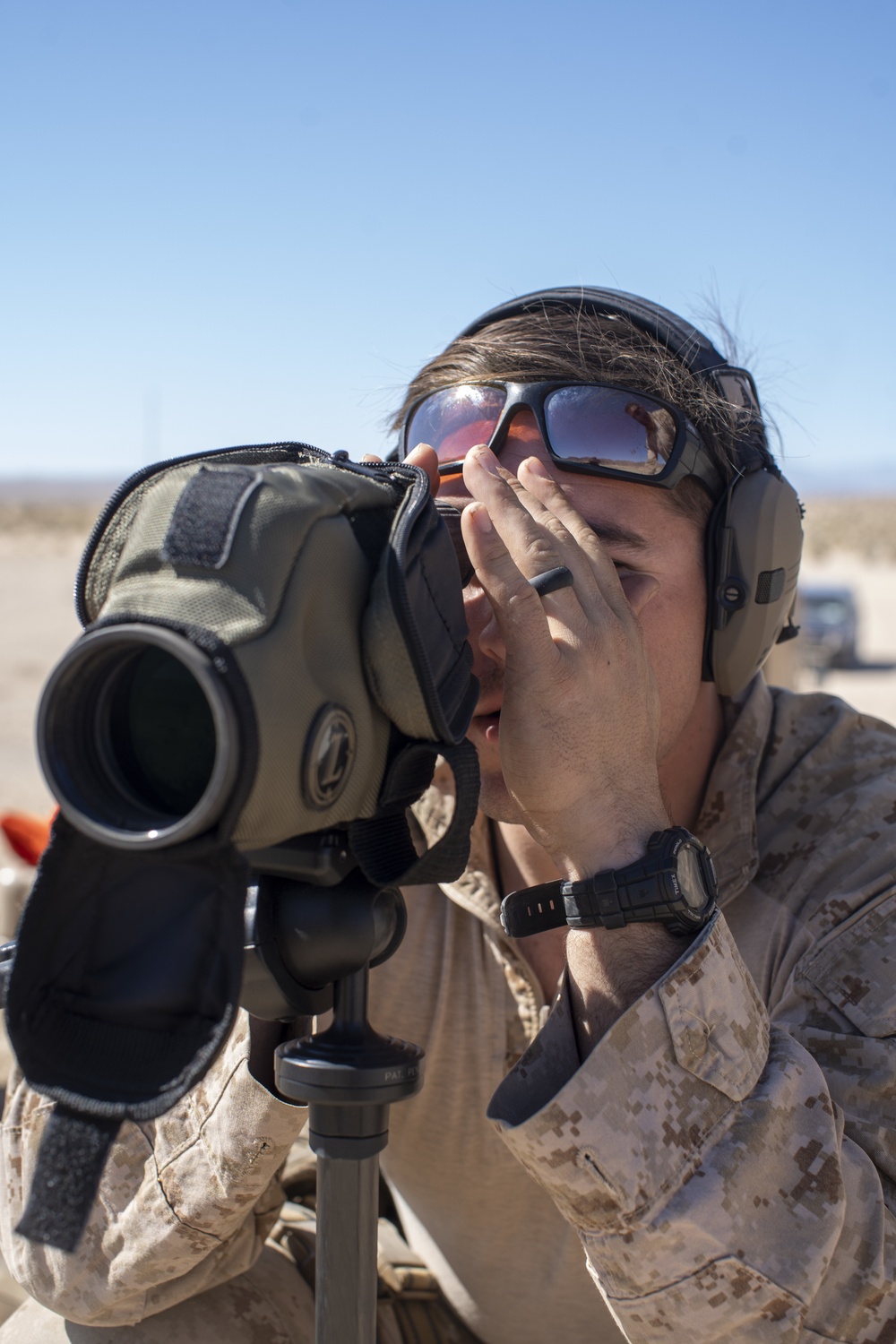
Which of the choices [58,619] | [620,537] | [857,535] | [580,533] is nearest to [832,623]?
[58,619]

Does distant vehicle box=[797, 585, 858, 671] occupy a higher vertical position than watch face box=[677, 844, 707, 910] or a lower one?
lower

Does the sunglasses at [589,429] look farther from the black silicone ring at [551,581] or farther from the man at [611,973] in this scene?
the black silicone ring at [551,581]

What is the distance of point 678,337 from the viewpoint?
2055 millimetres

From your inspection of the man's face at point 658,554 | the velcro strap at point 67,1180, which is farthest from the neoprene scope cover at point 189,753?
the man's face at point 658,554

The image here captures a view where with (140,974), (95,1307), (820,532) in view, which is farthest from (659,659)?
(820,532)

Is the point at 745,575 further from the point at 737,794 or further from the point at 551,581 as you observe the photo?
the point at 551,581

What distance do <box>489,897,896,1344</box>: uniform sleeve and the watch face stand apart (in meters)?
0.05

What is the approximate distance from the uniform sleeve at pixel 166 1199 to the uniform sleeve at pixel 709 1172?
39cm

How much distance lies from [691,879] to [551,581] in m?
0.38

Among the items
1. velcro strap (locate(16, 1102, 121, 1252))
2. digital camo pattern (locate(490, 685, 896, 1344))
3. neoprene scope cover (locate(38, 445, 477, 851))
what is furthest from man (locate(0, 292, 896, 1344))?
velcro strap (locate(16, 1102, 121, 1252))

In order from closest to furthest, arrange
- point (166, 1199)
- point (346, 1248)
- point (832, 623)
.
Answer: point (346, 1248), point (166, 1199), point (832, 623)

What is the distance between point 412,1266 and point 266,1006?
127cm

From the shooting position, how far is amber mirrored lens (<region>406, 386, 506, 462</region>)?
1959 millimetres

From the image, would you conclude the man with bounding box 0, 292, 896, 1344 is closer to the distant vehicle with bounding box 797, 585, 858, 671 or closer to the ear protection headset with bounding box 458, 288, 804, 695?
the ear protection headset with bounding box 458, 288, 804, 695
